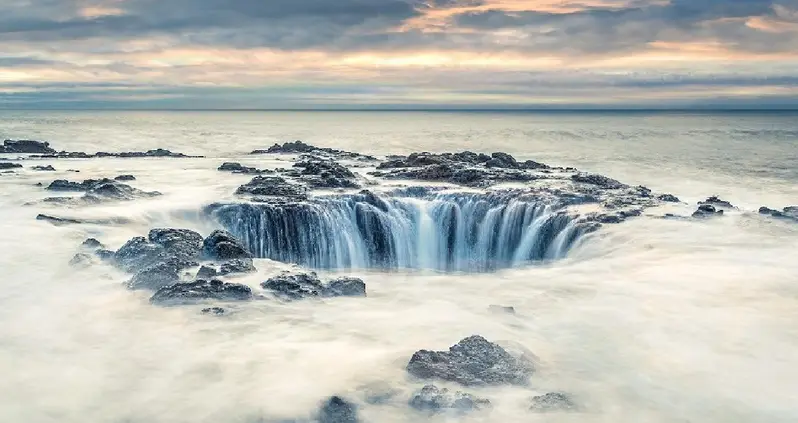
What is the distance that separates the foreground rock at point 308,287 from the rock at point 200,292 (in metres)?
0.61

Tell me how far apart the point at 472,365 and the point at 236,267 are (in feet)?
22.1

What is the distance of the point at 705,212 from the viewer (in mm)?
22781

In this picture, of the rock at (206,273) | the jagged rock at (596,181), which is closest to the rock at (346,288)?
the rock at (206,273)

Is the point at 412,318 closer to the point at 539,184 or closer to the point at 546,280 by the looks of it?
the point at 546,280

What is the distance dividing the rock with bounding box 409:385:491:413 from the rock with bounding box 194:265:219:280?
6473 mm

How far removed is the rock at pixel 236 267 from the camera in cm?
1537

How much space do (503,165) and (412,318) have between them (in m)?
19.0

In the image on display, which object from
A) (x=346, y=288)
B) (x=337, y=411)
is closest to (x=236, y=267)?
(x=346, y=288)

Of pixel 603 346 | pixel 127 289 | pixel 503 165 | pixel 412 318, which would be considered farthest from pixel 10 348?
pixel 503 165

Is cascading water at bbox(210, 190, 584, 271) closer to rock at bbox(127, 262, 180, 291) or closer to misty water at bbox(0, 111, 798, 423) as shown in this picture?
misty water at bbox(0, 111, 798, 423)

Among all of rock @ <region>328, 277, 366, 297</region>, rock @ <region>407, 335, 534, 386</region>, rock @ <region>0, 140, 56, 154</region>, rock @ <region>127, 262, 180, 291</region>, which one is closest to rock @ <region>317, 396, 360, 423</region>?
rock @ <region>407, 335, 534, 386</region>

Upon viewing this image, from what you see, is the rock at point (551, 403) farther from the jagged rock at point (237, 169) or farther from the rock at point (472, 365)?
the jagged rock at point (237, 169)

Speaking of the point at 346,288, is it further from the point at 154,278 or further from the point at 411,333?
the point at 154,278

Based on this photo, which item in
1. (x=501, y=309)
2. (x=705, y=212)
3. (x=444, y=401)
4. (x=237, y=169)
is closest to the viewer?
(x=444, y=401)
